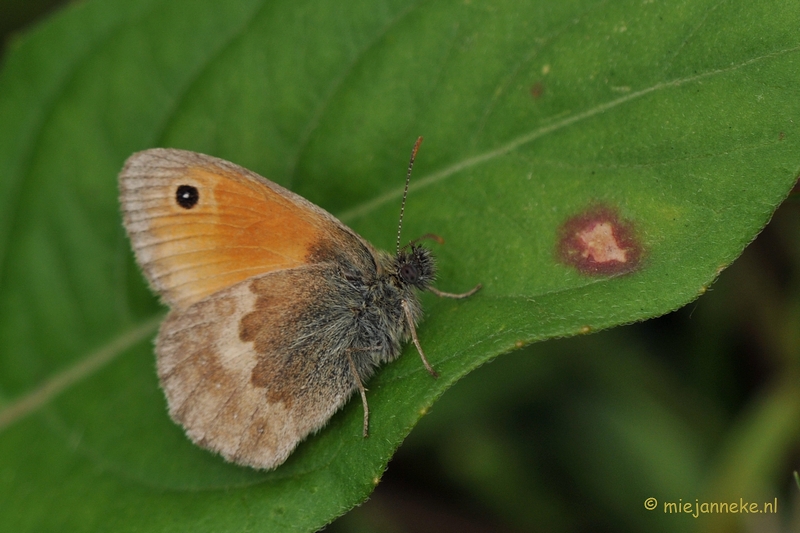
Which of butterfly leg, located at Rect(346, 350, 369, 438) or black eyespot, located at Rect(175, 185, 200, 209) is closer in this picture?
butterfly leg, located at Rect(346, 350, 369, 438)

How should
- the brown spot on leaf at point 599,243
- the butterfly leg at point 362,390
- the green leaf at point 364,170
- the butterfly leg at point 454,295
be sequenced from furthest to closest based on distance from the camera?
the butterfly leg at point 454,295
the butterfly leg at point 362,390
the brown spot on leaf at point 599,243
the green leaf at point 364,170

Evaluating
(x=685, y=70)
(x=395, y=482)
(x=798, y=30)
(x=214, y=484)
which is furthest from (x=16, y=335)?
(x=798, y=30)

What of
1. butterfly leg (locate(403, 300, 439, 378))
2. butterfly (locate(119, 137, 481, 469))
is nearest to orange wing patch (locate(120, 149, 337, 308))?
butterfly (locate(119, 137, 481, 469))

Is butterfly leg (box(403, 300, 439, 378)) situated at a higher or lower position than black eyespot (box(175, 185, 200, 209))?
lower

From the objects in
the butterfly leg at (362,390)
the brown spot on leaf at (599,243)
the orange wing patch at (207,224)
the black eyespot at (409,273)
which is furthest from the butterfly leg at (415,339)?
the brown spot on leaf at (599,243)

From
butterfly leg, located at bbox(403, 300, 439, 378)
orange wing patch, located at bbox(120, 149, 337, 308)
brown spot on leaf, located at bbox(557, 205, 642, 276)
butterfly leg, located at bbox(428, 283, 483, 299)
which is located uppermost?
orange wing patch, located at bbox(120, 149, 337, 308)

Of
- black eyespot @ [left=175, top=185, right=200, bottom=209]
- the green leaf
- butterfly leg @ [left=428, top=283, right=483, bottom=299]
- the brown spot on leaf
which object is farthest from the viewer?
black eyespot @ [left=175, top=185, right=200, bottom=209]

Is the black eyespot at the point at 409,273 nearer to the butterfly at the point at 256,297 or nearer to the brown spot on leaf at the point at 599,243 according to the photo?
the butterfly at the point at 256,297

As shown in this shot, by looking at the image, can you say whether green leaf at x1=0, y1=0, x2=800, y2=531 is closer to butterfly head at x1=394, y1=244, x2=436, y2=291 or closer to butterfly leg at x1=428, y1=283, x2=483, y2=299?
butterfly leg at x1=428, y1=283, x2=483, y2=299
